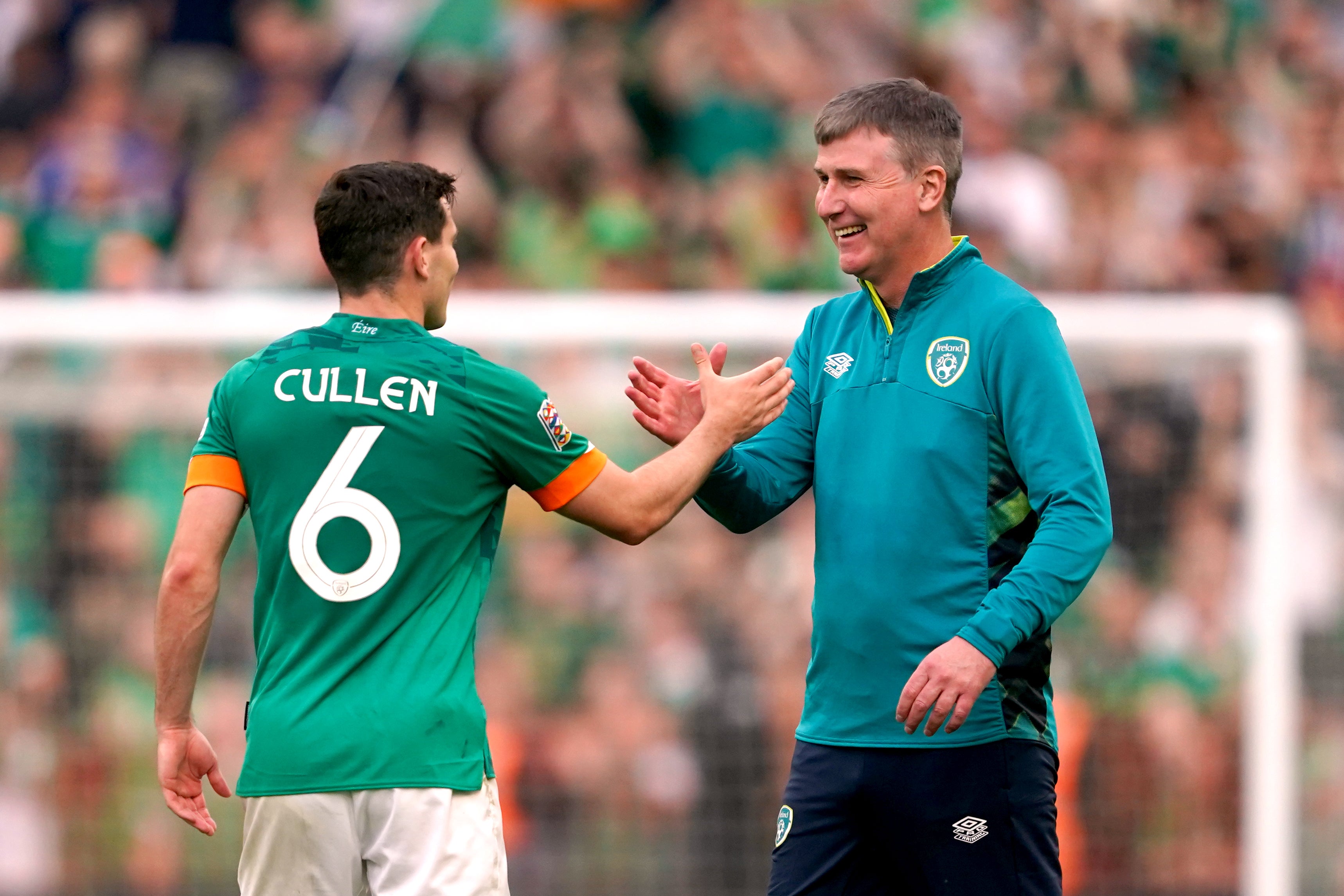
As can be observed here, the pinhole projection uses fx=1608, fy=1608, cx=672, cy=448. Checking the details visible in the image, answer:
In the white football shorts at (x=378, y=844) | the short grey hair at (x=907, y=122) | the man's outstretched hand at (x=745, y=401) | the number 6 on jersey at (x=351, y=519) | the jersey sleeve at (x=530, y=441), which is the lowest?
the white football shorts at (x=378, y=844)

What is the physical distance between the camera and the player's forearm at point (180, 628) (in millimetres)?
3357

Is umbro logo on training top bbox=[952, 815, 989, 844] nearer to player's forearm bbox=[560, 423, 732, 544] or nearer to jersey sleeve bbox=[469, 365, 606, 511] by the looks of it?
player's forearm bbox=[560, 423, 732, 544]

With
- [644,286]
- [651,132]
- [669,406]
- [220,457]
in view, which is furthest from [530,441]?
[651,132]

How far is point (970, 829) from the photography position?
340cm

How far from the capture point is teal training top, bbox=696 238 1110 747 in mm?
3291

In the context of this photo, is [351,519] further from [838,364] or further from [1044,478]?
[1044,478]

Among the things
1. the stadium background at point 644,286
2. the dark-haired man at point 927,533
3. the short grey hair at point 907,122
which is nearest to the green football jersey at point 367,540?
the dark-haired man at point 927,533

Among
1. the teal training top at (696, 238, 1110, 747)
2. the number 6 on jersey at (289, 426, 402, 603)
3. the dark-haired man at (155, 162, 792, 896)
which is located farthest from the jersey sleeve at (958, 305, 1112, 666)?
the number 6 on jersey at (289, 426, 402, 603)

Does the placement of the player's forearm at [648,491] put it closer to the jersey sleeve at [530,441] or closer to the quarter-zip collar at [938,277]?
the jersey sleeve at [530,441]

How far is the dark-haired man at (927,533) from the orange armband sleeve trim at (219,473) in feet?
3.46

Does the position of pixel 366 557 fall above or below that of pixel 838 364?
below

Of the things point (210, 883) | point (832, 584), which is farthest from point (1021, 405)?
point (210, 883)

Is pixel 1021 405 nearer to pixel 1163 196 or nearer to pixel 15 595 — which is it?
pixel 15 595

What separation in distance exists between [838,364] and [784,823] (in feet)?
3.46
